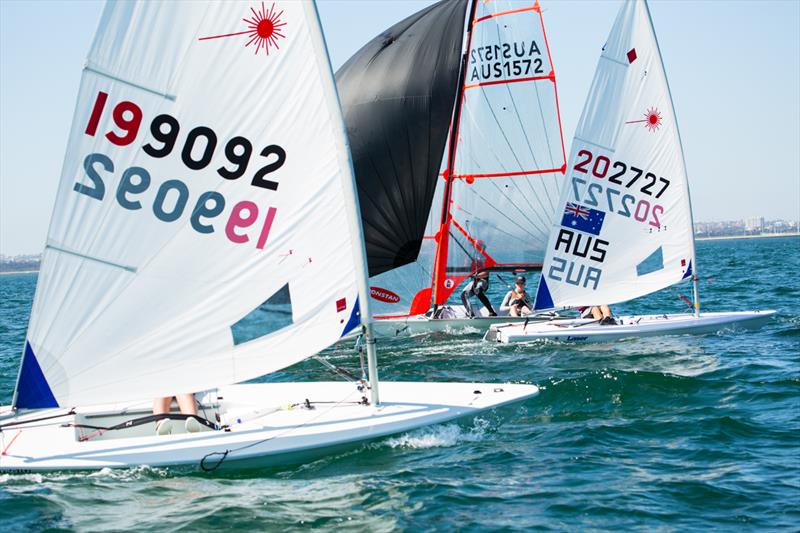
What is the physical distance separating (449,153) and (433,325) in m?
3.50


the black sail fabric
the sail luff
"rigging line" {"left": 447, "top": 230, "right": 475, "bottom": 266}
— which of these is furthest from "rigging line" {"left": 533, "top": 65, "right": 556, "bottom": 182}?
the sail luff

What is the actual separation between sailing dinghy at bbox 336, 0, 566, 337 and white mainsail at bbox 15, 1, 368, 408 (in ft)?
Result: 26.0

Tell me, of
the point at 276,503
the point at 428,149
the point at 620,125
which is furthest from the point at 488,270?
the point at 276,503

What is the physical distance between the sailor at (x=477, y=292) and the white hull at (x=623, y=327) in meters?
1.62

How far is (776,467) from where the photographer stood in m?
7.72

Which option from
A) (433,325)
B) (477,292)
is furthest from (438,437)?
(477,292)

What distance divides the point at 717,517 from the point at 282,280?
4.00 meters

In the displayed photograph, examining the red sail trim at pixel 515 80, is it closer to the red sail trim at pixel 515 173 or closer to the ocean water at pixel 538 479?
the red sail trim at pixel 515 173

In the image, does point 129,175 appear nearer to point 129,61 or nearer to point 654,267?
point 129,61

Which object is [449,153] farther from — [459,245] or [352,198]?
[352,198]

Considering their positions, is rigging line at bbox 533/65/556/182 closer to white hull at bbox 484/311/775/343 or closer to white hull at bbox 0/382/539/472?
white hull at bbox 484/311/775/343

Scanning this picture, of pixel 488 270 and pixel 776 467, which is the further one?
pixel 488 270

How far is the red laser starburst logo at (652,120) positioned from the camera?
14.8 meters

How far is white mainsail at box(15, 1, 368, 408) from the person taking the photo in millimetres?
7375
